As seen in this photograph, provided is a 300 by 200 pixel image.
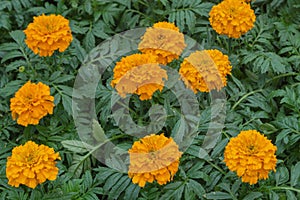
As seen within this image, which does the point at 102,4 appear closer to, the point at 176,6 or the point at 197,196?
the point at 176,6

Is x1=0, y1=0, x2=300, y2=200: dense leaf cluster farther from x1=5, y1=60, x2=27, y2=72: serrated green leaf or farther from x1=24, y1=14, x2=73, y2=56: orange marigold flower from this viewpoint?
x1=24, y1=14, x2=73, y2=56: orange marigold flower

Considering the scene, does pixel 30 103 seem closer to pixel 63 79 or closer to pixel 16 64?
pixel 63 79

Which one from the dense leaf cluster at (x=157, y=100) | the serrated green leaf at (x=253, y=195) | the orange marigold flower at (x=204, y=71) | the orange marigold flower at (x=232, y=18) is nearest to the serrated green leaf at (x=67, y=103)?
the dense leaf cluster at (x=157, y=100)

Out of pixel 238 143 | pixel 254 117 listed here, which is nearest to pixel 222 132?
pixel 254 117

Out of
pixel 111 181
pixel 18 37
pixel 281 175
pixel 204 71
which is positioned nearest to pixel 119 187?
pixel 111 181

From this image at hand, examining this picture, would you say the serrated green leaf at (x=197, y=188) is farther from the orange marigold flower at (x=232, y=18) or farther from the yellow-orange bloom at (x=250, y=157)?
the orange marigold flower at (x=232, y=18)

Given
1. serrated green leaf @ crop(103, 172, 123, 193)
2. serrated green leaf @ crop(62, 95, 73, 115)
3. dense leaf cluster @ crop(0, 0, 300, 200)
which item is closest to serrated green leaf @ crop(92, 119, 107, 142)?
dense leaf cluster @ crop(0, 0, 300, 200)
